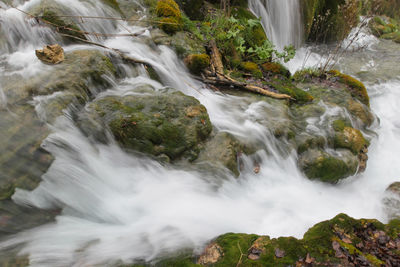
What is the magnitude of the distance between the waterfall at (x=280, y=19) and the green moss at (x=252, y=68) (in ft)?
12.5

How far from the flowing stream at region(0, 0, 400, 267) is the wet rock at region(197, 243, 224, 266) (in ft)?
0.53

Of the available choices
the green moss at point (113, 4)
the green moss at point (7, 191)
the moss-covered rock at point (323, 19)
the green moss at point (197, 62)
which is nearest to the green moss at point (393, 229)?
the green moss at point (7, 191)

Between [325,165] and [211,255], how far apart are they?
9.61 ft

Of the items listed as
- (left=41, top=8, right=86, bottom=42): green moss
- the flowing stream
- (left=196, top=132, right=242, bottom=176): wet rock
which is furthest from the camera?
(left=41, top=8, right=86, bottom=42): green moss

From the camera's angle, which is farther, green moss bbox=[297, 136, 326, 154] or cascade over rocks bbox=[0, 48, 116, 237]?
green moss bbox=[297, 136, 326, 154]

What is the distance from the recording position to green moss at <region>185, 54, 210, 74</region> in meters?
5.69

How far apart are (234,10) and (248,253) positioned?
7.94 m

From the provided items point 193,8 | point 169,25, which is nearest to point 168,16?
point 169,25

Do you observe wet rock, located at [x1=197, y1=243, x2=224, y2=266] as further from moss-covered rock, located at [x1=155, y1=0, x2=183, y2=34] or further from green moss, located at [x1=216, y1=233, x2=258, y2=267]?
moss-covered rock, located at [x1=155, y1=0, x2=183, y2=34]

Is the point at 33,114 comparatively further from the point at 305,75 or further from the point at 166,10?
the point at 305,75

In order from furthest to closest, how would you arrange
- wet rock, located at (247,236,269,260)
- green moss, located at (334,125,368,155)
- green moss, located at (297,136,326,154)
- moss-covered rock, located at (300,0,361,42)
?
moss-covered rock, located at (300,0,361,42) → green moss, located at (334,125,368,155) → green moss, located at (297,136,326,154) → wet rock, located at (247,236,269,260)

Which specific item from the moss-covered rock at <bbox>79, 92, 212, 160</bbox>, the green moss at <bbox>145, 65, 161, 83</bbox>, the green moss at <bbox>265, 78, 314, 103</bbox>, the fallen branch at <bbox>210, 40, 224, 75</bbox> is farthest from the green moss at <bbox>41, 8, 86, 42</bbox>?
the green moss at <bbox>265, 78, 314, 103</bbox>

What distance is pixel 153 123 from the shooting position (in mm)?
3684

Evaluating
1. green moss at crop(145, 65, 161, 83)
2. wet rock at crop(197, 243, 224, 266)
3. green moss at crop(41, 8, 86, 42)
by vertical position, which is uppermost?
green moss at crop(41, 8, 86, 42)
